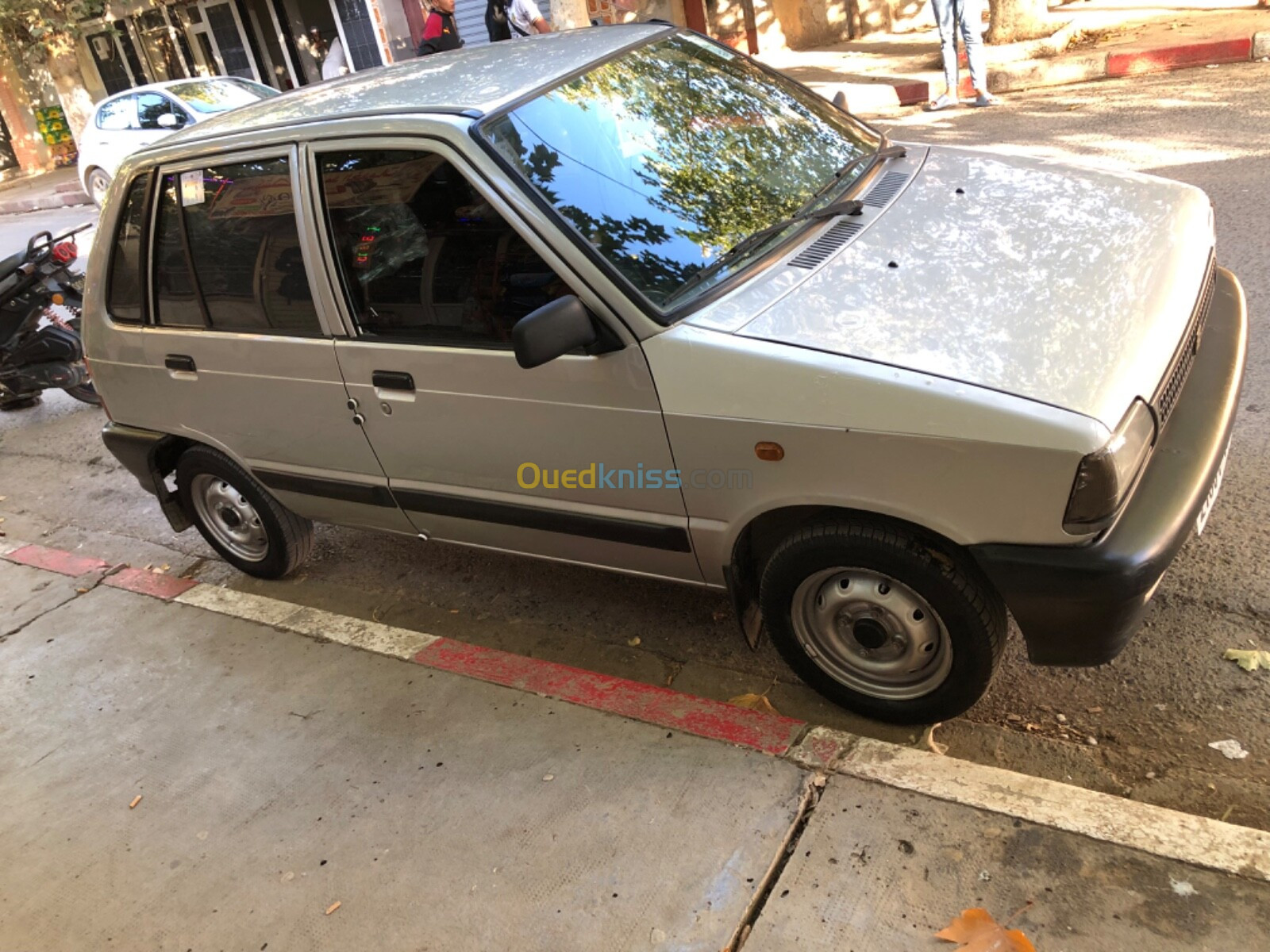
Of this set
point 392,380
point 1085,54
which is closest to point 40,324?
point 392,380

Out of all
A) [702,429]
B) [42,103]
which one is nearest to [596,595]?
[702,429]

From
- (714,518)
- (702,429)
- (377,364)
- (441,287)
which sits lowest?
(714,518)

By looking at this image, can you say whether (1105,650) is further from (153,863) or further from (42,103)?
(42,103)

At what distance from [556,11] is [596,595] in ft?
36.5

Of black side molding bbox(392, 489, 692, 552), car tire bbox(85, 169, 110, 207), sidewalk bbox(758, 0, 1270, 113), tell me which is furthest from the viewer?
car tire bbox(85, 169, 110, 207)

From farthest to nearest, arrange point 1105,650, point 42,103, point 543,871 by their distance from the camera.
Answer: point 42,103 < point 543,871 < point 1105,650

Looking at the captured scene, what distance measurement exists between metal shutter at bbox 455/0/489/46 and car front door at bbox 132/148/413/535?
495 inches

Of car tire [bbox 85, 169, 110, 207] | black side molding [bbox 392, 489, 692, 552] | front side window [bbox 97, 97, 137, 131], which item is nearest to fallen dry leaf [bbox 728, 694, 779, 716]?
black side molding [bbox 392, 489, 692, 552]

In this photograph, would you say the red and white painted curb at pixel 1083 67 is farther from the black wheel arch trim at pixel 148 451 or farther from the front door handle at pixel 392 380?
the front door handle at pixel 392 380

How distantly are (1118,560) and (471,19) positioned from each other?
15241 mm

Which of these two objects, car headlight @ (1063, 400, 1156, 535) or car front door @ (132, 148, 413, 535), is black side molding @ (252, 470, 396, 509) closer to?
car front door @ (132, 148, 413, 535)

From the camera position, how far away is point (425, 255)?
9.79 ft

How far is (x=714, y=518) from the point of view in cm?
276

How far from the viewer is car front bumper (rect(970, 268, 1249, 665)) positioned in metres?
2.23
